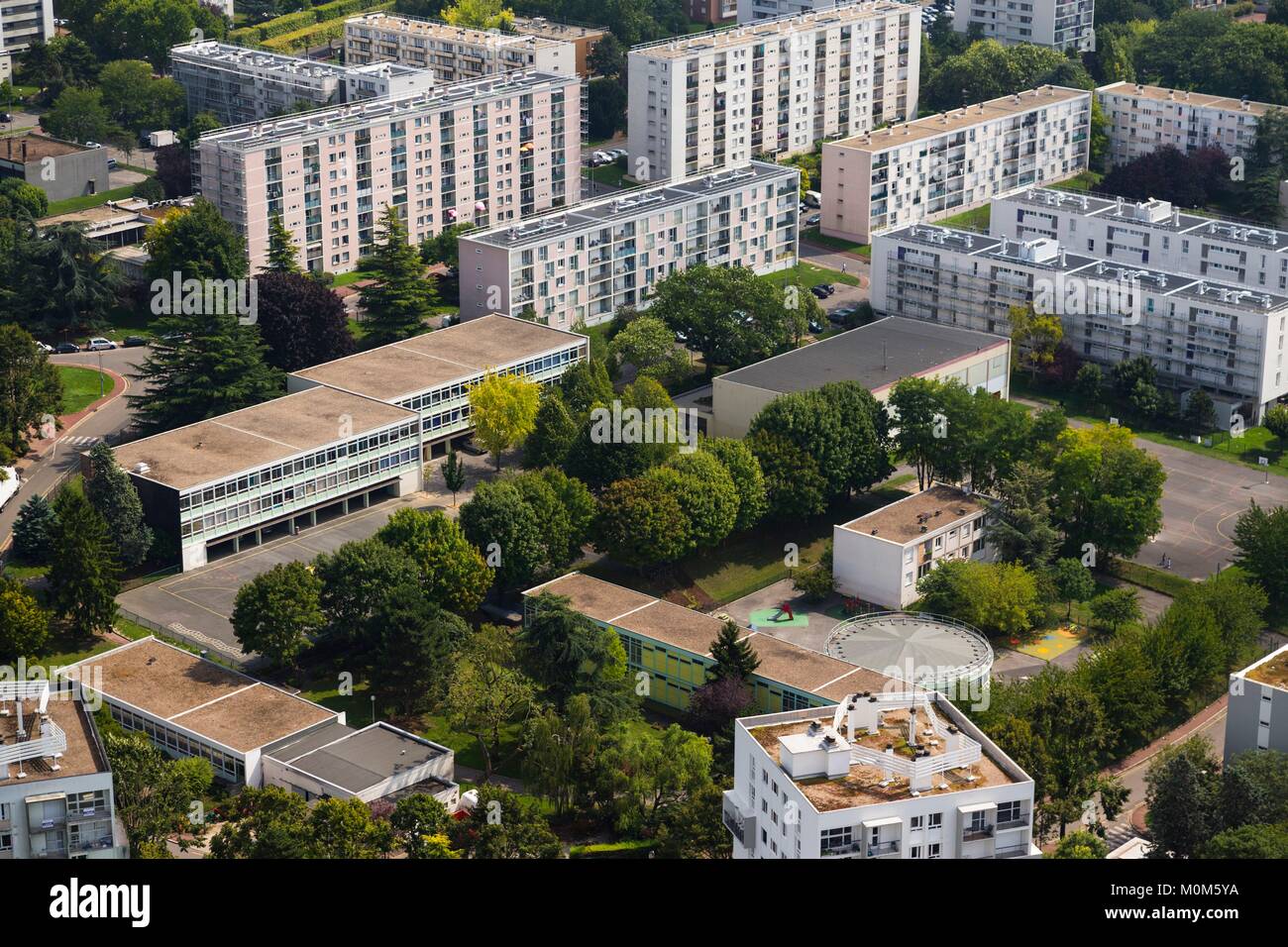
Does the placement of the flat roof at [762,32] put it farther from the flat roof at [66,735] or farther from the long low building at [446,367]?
the flat roof at [66,735]

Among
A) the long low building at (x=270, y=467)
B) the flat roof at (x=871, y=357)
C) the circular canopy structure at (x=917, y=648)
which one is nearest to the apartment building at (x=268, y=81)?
the flat roof at (x=871, y=357)

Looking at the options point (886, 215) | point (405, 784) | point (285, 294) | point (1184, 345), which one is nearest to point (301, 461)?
point (285, 294)

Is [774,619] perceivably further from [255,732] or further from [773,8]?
[773,8]

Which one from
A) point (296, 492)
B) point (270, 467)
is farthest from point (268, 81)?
point (270, 467)

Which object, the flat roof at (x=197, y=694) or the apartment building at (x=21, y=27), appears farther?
the apartment building at (x=21, y=27)

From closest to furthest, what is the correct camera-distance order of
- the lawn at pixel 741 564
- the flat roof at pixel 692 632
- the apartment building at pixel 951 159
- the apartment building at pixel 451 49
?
the flat roof at pixel 692 632 → the lawn at pixel 741 564 → the apartment building at pixel 951 159 → the apartment building at pixel 451 49

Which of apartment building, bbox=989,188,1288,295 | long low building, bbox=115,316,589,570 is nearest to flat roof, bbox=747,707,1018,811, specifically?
long low building, bbox=115,316,589,570
